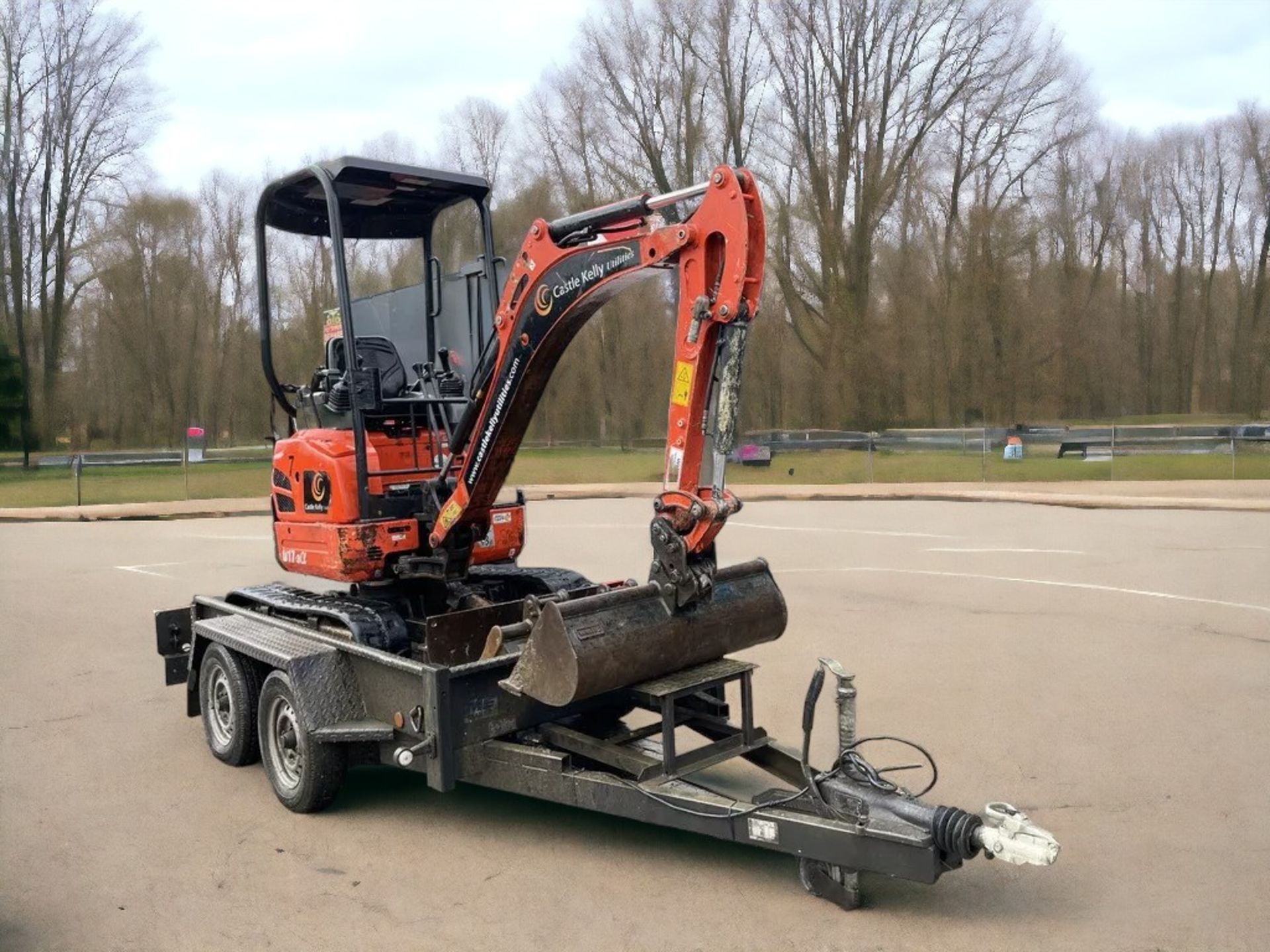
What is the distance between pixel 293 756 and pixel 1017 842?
3.90 metres

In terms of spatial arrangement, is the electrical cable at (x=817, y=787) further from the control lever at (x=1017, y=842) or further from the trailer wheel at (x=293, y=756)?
the trailer wheel at (x=293, y=756)

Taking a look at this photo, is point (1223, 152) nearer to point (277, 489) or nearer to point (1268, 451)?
point (1268, 451)

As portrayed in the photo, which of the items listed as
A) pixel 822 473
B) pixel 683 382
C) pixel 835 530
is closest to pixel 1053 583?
pixel 835 530

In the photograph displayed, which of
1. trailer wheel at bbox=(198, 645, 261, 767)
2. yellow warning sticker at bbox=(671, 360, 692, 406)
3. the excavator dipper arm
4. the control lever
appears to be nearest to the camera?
the control lever

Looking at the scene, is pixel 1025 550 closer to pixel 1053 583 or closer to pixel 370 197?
pixel 1053 583

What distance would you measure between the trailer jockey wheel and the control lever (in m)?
0.58

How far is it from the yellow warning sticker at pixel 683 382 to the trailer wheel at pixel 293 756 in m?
2.56

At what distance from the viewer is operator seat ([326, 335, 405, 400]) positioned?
24.9 feet

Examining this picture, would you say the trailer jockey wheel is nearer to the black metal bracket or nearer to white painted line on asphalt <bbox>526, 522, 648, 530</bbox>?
the black metal bracket

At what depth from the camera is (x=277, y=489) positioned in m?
7.70

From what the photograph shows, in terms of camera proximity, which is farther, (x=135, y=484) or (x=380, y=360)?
(x=135, y=484)

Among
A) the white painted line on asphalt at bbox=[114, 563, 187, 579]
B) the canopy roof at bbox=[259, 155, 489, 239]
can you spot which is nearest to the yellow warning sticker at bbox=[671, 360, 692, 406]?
the canopy roof at bbox=[259, 155, 489, 239]

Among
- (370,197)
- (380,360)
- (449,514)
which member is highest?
(370,197)

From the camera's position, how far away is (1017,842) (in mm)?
4340
